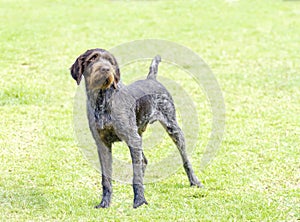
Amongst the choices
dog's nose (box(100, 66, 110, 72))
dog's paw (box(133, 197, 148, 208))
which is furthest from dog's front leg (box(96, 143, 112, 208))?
dog's nose (box(100, 66, 110, 72))

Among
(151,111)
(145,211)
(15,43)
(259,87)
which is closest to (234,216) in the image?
(145,211)

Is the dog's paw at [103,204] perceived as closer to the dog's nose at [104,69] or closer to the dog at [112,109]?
the dog at [112,109]

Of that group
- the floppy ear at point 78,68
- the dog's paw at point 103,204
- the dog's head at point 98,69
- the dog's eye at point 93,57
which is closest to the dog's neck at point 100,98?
the dog's head at point 98,69

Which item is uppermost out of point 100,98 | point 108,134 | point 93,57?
point 93,57

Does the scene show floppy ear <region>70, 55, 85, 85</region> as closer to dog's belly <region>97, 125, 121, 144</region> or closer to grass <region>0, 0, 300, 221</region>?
dog's belly <region>97, 125, 121, 144</region>

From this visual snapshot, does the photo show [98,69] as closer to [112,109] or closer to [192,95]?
[112,109]

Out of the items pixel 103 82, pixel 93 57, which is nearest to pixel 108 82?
pixel 103 82

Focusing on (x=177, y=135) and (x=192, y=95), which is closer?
(x=177, y=135)

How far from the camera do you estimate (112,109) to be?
777cm

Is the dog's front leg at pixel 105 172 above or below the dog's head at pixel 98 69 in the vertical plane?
below

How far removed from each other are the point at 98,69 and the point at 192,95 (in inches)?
316

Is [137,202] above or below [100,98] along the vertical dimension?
below

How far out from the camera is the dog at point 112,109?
294 inches

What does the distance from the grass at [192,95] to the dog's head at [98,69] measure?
1.59 m
